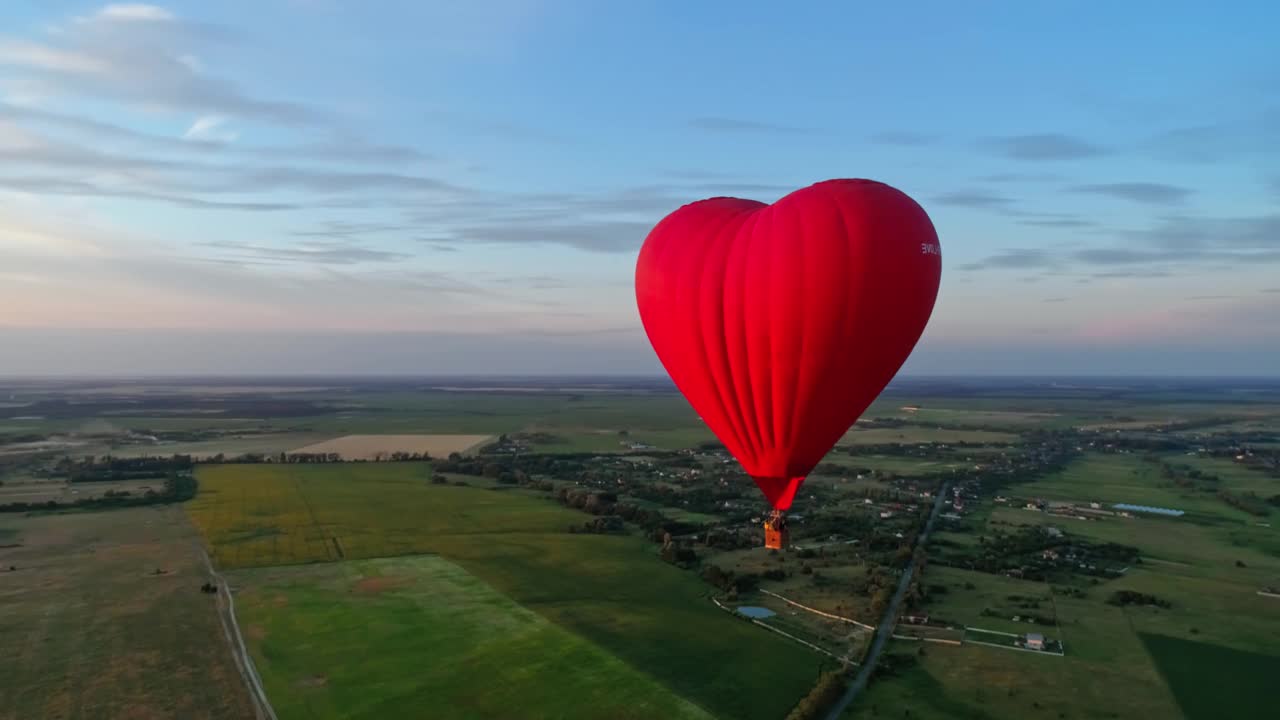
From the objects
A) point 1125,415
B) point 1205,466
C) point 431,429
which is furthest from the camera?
point 1125,415

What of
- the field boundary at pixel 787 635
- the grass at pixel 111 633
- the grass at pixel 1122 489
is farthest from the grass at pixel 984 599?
the grass at pixel 1122 489

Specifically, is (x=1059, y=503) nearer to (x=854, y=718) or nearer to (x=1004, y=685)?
(x=1004, y=685)

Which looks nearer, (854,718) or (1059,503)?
(854,718)

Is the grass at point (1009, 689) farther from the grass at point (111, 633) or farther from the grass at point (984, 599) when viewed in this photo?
the grass at point (111, 633)

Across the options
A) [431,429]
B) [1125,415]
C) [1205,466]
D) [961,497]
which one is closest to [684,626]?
[961,497]

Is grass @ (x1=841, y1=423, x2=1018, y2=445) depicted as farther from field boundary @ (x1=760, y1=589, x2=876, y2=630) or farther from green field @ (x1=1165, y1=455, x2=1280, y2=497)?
field boundary @ (x1=760, y1=589, x2=876, y2=630)

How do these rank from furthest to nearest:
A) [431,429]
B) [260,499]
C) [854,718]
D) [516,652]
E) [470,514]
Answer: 1. [431,429]
2. [260,499]
3. [470,514]
4. [516,652]
5. [854,718]
